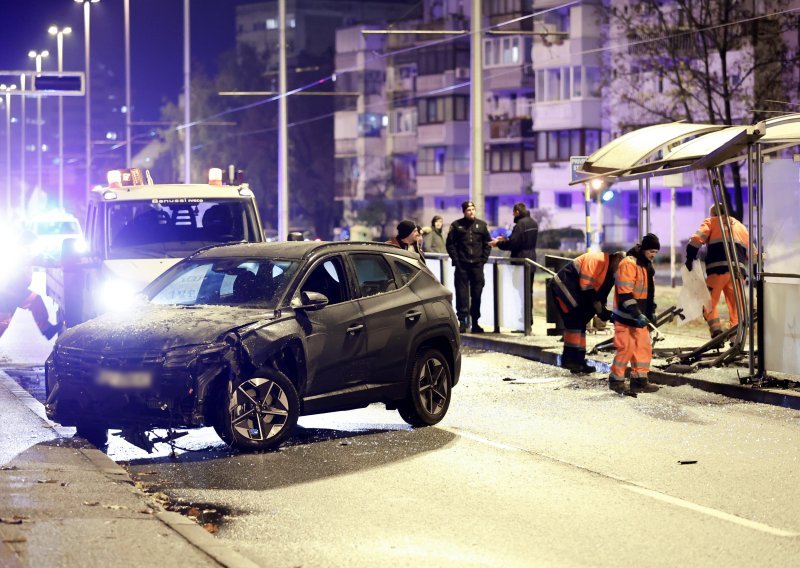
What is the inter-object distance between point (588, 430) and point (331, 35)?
411 ft

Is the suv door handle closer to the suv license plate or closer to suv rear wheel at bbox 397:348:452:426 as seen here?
suv rear wheel at bbox 397:348:452:426

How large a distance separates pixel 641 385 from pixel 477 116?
1110 centimetres

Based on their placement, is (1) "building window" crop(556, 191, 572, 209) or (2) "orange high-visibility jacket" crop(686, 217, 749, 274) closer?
(2) "orange high-visibility jacket" crop(686, 217, 749, 274)

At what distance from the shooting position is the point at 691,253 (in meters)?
17.6

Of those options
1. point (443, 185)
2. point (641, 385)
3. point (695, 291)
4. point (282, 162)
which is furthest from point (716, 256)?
point (443, 185)

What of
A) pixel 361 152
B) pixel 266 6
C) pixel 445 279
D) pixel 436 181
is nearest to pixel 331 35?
pixel 266 6

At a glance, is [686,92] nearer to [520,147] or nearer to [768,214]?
[768,214]

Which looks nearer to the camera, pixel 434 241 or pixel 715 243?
pixel 715 243

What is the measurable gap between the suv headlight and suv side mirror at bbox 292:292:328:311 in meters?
1.03

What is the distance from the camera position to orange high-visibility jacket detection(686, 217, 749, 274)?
17.3m

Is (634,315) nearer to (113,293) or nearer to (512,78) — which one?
(113,293)

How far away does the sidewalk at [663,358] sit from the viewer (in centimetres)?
1467

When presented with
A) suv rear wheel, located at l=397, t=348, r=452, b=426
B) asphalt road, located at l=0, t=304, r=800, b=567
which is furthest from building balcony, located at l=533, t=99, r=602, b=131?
suv rear wheel, located at l=397, t=348, r=452, b=426

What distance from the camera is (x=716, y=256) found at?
17969 mm
